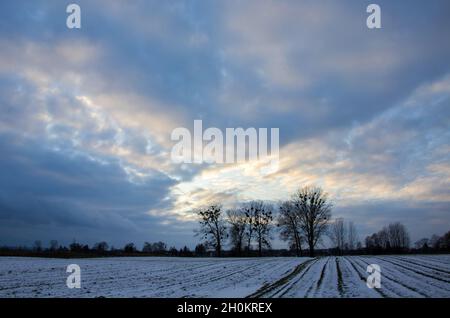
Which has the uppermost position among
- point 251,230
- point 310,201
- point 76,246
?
point 310,201

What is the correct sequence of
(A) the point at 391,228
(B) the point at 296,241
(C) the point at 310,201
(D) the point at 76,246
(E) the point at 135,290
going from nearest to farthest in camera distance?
1. (E) the point at 135,290
2. (C) the point at 310,201
3. (B) the point at 296,241
4. (D) the point at 76,246
5. (A) the point at 391,228

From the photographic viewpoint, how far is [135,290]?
65.4 ft

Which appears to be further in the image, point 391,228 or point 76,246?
point 391,228

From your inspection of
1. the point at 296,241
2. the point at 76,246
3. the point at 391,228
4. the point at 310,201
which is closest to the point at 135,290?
the point at 310,201

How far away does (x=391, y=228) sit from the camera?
16850 cm
